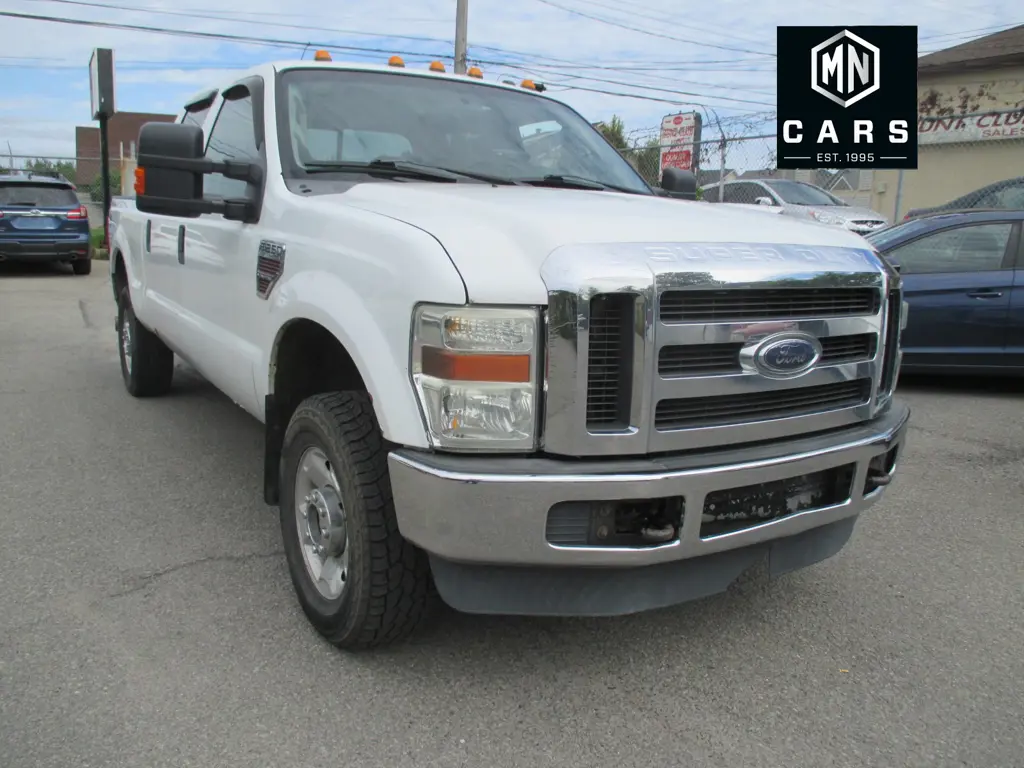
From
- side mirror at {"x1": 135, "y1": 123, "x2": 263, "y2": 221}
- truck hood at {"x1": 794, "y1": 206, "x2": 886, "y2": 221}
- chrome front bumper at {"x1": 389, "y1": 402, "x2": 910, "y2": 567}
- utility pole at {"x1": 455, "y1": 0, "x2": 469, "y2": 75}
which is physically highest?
utility pole at {"x1": 455, "y1": 0, "x2": 469, "y2": 75}

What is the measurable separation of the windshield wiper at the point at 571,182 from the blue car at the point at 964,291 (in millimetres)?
3799

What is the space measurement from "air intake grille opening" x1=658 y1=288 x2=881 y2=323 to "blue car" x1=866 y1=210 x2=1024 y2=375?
14.8 feet

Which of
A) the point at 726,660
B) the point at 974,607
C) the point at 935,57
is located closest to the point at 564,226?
the point at 726,660

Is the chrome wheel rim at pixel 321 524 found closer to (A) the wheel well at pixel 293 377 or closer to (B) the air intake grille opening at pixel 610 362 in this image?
(A) the wheel well at pixel 293 377

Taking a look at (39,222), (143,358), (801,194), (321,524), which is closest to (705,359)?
(321,524)

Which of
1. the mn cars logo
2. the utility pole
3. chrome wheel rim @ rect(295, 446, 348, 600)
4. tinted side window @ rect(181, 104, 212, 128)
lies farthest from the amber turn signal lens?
the utility pole

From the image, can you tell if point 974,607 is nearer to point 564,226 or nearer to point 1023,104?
point 564,226

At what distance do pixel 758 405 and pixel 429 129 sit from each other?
6.31 ft

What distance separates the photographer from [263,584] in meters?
3.46

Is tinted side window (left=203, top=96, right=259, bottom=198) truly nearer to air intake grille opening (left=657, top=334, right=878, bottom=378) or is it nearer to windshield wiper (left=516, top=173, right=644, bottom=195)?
windshield wiper (left=516, top=173, right=644, bottom=195)

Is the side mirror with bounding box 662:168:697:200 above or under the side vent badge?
above

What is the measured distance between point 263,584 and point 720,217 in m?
2.11

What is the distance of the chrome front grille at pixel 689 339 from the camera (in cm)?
238

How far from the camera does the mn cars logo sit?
1365 centimetres
